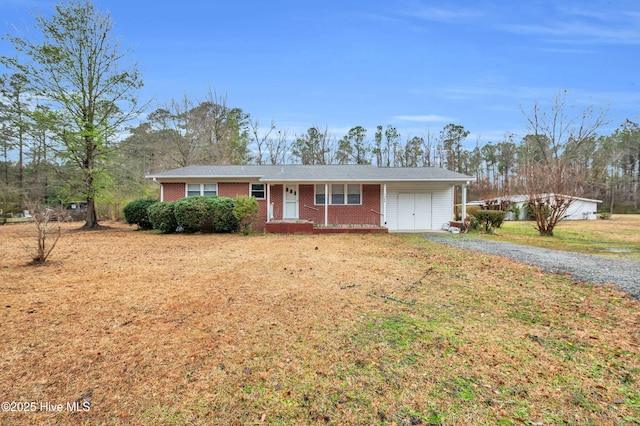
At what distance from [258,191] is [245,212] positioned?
10.3 feet

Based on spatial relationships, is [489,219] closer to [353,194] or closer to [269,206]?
[353,194]

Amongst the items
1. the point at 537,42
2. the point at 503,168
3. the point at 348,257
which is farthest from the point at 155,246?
the point at 503,168

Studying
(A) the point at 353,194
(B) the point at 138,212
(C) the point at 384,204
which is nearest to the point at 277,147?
(A) the point at 353,194

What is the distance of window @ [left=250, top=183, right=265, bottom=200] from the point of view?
16.6 m

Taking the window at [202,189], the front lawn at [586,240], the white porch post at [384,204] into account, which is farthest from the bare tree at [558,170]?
the window at [202,189]

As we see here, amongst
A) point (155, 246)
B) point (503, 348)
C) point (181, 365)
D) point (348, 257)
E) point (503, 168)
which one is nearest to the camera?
point (181, 365)

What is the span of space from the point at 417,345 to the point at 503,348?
88 cm

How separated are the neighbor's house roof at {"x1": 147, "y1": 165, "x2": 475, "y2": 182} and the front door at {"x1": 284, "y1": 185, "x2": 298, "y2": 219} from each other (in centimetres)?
83

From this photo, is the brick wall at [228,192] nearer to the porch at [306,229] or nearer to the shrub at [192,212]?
the porch at [306,229]

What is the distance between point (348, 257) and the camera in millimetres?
8172

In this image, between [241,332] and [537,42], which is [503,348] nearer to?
[241,332]

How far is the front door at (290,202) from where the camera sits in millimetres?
16500

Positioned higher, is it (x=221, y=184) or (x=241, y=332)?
(x=221, y=184)

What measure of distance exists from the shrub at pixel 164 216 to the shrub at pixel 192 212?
0.37 m
